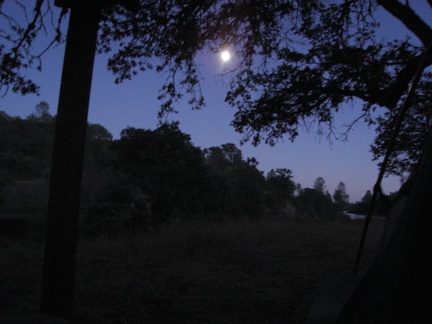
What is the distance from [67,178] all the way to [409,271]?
10.2 feet

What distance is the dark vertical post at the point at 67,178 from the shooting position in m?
3.32

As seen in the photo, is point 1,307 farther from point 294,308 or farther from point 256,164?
point 256,164

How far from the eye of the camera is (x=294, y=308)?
4.38 m

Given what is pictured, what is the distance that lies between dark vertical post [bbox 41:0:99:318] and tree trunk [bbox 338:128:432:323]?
293 centimetres

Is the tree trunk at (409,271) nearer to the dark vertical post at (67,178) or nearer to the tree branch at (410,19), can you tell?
the dark vertical post at (67,178)

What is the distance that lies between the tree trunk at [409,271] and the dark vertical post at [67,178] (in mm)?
2927

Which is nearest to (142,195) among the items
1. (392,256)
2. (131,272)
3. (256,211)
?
(256,211)

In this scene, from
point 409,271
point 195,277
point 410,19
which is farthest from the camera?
point 195,277

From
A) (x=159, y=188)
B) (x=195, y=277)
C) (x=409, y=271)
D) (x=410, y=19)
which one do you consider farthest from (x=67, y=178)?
(x=159, y=188)

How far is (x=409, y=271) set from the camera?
1017 mm

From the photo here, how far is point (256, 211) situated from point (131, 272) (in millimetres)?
18510

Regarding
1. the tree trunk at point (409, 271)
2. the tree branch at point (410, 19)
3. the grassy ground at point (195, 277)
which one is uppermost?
the tree branch at point (410, 19)

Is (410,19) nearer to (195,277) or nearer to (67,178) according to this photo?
(67,178)

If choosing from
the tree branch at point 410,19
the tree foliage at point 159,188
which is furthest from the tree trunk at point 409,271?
the tree foliage at point 159,188
